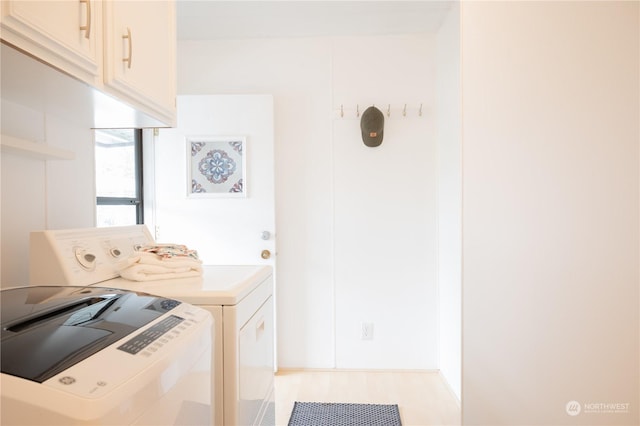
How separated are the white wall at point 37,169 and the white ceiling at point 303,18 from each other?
129 cm

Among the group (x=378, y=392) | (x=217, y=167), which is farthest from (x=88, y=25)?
(x=378, y=392)

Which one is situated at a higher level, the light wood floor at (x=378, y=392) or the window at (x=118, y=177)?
the window at (x=118, y=177)

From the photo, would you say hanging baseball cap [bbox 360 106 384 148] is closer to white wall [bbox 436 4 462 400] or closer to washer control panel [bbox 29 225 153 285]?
white wall [bbox 436 4 462 400]

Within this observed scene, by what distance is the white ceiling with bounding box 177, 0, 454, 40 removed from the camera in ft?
7.74

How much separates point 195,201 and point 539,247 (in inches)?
82.0

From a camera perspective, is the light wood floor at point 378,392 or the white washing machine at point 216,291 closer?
the white washing machine at point 216,291

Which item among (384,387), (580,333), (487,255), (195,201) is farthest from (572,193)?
(195,201)

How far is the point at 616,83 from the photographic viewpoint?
70.6 inches

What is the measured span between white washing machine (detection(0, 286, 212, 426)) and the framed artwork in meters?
1.74

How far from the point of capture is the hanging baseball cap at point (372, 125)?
267 centimetres

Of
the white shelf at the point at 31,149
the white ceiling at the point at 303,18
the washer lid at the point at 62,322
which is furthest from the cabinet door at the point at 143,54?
the white ceiling at the point at 303,18

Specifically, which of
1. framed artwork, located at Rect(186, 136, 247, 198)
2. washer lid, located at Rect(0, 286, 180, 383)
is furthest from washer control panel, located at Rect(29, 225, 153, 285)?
framed artwork, located at Rect(186, 136, 247, 198)

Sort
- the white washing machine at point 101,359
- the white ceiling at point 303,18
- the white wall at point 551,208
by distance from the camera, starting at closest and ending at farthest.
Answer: the white washing machine at point 101,359
the white wall at point 551,208
the white ceiling at point 303,18

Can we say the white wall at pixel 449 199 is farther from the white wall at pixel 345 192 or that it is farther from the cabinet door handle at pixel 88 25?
the cabinet door handle at pixel 88 25
